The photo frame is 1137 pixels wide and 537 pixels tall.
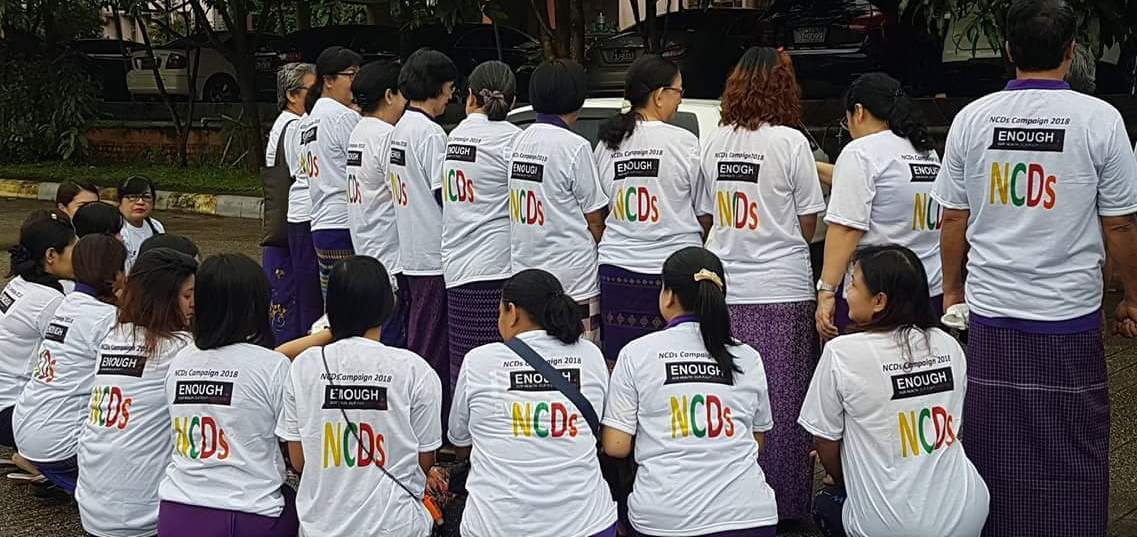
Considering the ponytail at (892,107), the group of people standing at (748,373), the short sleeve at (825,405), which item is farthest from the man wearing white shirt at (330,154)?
the short sleeve at (825,405)

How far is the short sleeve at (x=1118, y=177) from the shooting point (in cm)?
395

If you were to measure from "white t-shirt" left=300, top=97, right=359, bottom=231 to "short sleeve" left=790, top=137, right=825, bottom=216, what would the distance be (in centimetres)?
229

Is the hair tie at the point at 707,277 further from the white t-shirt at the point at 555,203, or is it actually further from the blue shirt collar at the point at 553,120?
the blue shirt collar at the point at 553,120

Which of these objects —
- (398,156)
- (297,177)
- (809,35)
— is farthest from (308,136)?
(809,35)

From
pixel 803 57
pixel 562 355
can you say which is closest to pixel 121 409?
pixel 562 355

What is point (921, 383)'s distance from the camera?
396cm

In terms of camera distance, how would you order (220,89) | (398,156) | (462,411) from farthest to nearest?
(220,89)
(398,156)
(462,411)

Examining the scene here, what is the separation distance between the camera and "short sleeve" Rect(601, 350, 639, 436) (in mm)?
4094

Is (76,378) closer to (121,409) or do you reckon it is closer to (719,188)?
(121,409)

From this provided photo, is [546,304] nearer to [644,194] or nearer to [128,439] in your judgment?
[644,194]

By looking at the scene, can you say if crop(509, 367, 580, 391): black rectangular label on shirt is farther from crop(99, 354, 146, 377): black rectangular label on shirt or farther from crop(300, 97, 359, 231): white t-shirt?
crop(300, 97, 359, 231): white t-shirt

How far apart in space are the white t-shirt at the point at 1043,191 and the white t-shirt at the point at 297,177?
338cm

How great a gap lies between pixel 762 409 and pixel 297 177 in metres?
3.19

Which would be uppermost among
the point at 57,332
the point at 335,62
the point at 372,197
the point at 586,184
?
the point at 335,62
